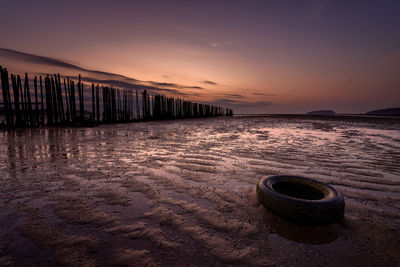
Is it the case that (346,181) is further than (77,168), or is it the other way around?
(77,168)

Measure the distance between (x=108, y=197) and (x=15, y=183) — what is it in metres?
1.93

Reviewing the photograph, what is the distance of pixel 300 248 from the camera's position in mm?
1782

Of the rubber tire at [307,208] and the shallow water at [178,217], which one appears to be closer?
the shallow water at [178,217]

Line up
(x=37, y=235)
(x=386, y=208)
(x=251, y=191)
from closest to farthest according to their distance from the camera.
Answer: (x=37, y=235), (x=386, y=208), (x=251, y=191)

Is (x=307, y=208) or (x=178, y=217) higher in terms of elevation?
(x=307, y=208)

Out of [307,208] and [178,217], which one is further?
[178,217]

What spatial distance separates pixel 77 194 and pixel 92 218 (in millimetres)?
863

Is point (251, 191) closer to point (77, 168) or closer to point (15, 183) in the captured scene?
point (77, 168)

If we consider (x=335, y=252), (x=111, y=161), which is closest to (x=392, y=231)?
(x=335, y=252)

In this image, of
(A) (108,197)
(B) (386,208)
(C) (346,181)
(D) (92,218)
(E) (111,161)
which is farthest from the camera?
(E) (111,161)

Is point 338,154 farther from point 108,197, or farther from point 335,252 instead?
point 108,197

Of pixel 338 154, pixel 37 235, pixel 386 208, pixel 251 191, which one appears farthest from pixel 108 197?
pixel 338 154

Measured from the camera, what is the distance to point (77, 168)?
4078 mm

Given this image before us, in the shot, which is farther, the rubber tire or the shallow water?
the rubber tire
